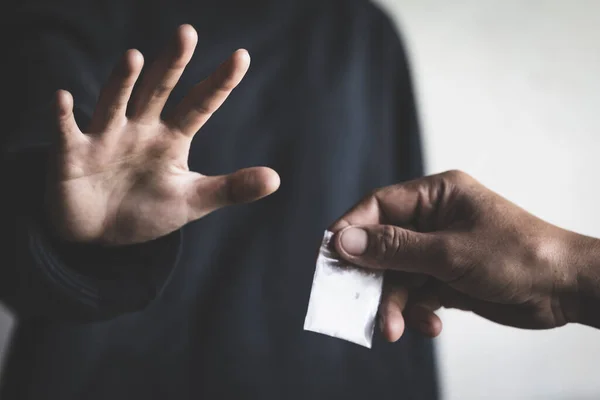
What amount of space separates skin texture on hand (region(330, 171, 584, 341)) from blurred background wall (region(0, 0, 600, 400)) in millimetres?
574

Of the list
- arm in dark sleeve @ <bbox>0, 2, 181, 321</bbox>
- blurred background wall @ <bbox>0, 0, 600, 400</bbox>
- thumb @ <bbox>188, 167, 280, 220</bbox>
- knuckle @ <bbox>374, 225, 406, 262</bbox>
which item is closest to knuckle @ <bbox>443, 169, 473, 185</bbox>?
knuckle @ <bbox>374, 225, 406, 262</bbox>

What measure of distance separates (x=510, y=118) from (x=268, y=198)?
0.62 metres

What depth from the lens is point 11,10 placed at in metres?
0.84

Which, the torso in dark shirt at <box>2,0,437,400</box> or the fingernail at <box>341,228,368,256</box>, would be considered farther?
the torso in dark shirt at <box>2,0,437,400</box>

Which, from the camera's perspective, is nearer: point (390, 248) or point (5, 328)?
point (390, 248)

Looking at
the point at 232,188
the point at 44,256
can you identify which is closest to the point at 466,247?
the point at 232,188

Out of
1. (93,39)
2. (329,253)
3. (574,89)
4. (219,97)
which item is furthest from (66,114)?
(574,89)

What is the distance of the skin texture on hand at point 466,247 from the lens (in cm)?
55

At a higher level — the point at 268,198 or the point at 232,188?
the point at 232,188

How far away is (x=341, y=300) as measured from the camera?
568mm

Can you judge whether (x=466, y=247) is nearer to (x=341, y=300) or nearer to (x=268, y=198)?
(x=341, y=300)

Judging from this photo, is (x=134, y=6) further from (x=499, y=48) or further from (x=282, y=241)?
(x=499, y=48)

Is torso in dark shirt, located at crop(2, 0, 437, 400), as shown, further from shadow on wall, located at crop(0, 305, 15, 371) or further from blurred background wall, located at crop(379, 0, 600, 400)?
shadow on wall, located at crop(0, 305, 15, 371)

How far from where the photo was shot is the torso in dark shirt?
34.5 inches
